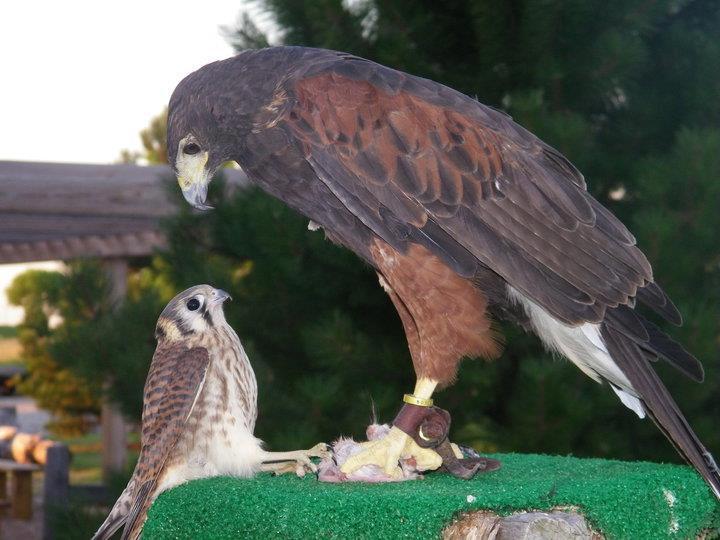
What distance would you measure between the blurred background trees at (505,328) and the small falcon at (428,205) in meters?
1.25

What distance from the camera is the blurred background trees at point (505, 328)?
3896mm

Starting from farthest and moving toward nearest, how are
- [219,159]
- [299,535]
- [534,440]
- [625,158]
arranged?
1. [625,158]
2. [534,440]
3. [219,159]
4. [299,535]

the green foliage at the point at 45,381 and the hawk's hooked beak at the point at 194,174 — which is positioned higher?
the hawk's hooked beak at the point at 194,174

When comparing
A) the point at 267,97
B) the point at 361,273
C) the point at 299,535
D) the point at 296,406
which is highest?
the point at 267,97

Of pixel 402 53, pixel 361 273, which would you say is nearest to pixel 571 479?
pixel 361 273

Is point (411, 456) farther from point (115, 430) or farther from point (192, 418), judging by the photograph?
point (115, 430)

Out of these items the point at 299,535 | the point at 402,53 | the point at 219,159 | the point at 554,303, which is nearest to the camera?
the point at 299,535

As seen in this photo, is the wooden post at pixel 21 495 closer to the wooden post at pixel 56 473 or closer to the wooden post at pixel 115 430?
the wooden post at pixel 115 430

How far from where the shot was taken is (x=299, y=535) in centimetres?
221

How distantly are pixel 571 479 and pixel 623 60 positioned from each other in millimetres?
2407

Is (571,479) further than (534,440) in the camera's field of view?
No

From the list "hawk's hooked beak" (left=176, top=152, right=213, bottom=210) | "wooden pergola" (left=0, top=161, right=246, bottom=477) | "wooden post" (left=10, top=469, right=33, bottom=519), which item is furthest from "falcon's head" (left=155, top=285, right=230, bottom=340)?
"wooden post" (left=10, top=469, right=33, bottom=519)

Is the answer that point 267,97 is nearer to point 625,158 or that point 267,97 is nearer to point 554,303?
point 554,303

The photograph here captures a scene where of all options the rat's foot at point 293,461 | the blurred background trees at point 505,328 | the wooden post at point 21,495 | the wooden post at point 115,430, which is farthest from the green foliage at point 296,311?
the wooden post at point 21,495
